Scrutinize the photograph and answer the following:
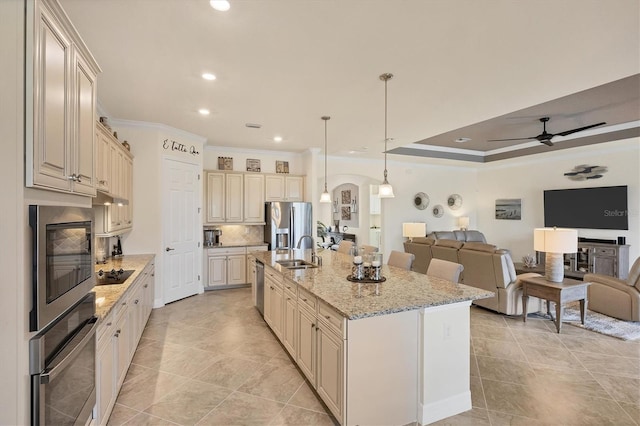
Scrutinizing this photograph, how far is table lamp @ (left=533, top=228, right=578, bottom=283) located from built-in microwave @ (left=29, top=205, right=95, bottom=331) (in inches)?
190

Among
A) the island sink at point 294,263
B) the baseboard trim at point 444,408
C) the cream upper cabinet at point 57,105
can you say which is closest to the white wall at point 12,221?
the cream upper cabinet at point 57,105

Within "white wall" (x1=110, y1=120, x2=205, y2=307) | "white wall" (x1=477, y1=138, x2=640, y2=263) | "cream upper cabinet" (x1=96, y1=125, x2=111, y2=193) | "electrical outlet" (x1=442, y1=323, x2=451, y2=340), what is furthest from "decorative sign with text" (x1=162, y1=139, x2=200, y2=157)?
"white wall" (x1=477, y1=138, x2=640, y2=263)

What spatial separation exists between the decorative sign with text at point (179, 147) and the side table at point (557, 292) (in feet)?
17.9

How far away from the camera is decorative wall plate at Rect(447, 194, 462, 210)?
8859 millimetres

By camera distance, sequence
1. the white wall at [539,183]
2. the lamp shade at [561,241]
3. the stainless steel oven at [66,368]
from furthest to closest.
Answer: the white wall at [539,183]
the lamp shade at [561,241]
the stainless steel oven at [66,368]

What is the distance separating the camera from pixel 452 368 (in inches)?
90.7

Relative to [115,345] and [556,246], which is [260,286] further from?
[556,246]

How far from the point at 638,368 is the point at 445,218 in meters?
6.03

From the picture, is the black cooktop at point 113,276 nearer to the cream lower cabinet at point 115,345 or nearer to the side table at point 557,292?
the cream lower cabinet at point 115,345

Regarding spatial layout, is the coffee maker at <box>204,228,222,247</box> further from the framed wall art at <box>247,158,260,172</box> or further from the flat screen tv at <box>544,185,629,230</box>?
the flat screen tv at <box>544,185,629,230</box>

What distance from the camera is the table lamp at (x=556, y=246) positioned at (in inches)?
156

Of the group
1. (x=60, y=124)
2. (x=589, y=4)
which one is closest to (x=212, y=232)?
(x=60, y=124)

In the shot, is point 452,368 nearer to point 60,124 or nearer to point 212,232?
point 60,124

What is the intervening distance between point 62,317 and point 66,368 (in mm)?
232
